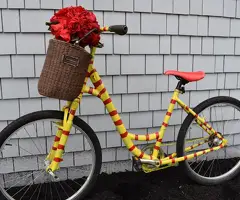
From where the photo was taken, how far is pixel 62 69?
5.70ft

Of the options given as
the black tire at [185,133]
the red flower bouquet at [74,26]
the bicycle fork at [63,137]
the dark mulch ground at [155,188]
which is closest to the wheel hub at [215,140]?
the black tire at [185,133]

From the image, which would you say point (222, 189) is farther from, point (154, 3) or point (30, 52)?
point (30, 52)

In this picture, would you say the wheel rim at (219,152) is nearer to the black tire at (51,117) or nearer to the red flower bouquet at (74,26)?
the black tire at (51,117)

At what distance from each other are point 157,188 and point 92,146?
0.80 m

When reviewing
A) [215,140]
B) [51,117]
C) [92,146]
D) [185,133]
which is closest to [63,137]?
[51,117]

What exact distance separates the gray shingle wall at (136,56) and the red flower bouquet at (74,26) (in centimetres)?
65

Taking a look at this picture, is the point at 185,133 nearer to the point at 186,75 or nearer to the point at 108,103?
the point at 186,75

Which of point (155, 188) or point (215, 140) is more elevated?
point (215, 140)

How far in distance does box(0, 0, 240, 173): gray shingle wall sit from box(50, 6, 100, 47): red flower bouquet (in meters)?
0.65

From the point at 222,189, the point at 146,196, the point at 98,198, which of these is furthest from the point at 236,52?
the point at 98,198

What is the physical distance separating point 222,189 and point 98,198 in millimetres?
1141

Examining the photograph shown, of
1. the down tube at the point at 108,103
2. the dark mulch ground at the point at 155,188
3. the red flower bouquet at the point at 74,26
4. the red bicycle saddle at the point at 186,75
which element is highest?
the red flower bouquet at the point at 74,26

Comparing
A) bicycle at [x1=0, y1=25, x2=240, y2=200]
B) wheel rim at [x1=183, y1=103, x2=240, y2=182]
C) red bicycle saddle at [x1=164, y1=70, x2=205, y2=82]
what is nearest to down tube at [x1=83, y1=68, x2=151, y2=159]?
bicycle at [x1=0, y1=25, x2=240, y2=200]

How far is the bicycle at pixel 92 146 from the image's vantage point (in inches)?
77.8
